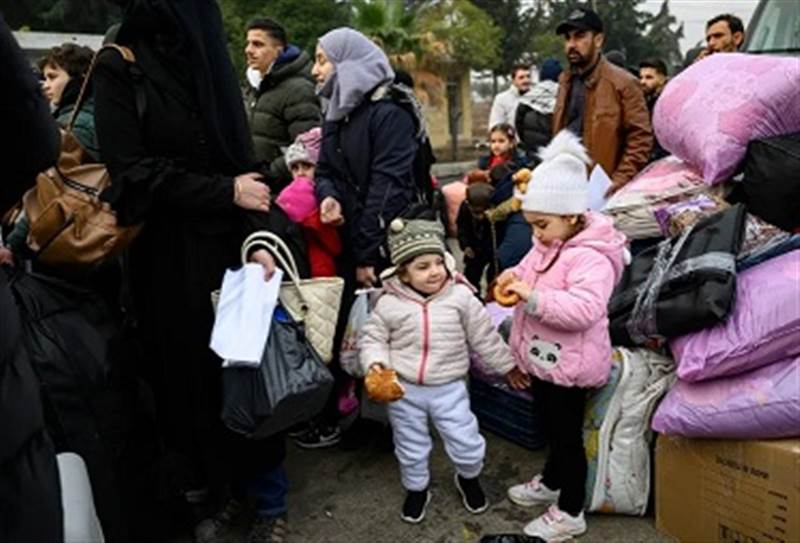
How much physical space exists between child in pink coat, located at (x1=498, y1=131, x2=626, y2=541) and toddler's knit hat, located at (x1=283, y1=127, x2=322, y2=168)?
112cm

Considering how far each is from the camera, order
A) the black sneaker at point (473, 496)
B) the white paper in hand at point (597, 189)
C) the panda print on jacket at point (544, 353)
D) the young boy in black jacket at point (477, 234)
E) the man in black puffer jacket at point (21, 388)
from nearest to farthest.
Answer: the man in black puffer jacket at point (21, 388) → the panda print on jacket at point (544, 353) → the black sneaker at point (473, 496) → the white paper in hand at point (597, 189) → the young boy in black jacket at point (477, 234)

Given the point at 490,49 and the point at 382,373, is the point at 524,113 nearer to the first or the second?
the point at 382,373

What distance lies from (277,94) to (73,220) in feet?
5.78

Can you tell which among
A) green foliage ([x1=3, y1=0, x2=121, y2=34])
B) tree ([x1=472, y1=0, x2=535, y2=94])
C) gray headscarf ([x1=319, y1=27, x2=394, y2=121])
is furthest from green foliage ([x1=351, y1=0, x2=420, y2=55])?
gray headscarf ([x1=319, y1=27, x2=394, y2=121])

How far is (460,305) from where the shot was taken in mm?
2877

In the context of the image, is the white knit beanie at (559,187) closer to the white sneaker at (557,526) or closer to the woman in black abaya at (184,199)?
the woman in black abaya at (184,199)

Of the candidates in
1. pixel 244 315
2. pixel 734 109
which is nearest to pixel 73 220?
pixel 244 315

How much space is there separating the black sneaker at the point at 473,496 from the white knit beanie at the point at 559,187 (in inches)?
44.6

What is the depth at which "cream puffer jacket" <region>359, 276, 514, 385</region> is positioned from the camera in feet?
9.30

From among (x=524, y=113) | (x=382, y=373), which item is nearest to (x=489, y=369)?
(x=382, y=373)

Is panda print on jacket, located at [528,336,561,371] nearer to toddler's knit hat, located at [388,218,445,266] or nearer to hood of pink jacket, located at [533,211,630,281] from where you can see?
hood of pink jacket, located at [533,211,630,281]

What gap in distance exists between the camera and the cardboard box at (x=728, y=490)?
2244 millimetres

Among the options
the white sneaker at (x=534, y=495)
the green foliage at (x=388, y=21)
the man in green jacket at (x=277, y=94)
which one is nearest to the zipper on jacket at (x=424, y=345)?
the white sneaker at (x=534, y=495)

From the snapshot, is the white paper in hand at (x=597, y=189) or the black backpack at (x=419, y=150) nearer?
the black backpack at (x=419, y=150)
